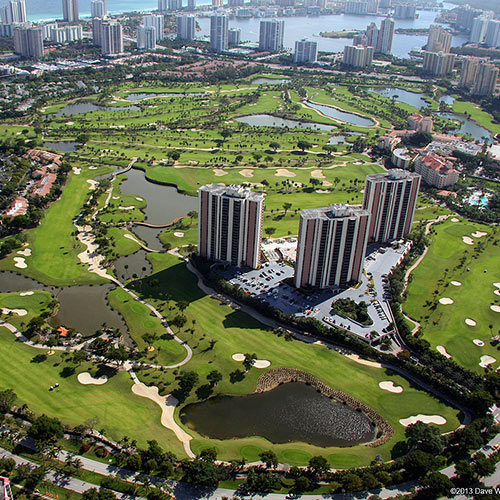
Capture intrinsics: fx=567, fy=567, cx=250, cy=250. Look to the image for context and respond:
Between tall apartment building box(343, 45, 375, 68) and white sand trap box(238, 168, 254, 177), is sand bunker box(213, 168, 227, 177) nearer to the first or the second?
white sand trap box(238, 168, 254, 177)

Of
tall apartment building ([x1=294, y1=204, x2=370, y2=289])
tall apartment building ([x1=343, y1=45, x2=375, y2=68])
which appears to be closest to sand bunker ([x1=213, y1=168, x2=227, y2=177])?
tall apartment building ([x1=294, y1=204, x2=370, y2=289])

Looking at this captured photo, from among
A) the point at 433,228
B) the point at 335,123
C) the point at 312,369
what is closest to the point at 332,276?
the point at 312,369

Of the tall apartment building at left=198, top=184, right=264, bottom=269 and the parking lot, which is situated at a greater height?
the tall apartment building at left=198, top=184, right=264, bottom=269

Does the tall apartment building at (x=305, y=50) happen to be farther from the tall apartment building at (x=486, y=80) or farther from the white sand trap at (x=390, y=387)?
the white sand trap at (x=390, y=387)

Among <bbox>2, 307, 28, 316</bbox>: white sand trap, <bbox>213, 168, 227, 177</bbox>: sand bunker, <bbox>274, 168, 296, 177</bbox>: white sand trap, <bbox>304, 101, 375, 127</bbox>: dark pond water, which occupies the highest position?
<bbox>304, 101, 375, 127</bbox>: dark pond water

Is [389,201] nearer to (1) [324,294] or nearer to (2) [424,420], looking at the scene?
(1) [324,294]

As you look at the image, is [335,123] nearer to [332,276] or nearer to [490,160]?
[490,160]
